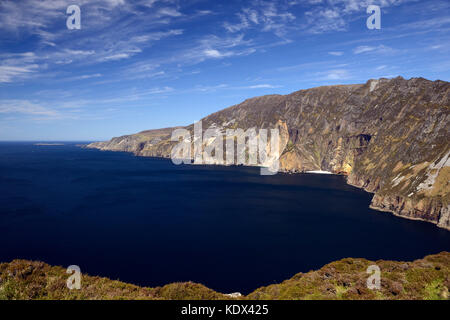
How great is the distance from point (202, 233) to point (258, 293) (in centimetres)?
4971

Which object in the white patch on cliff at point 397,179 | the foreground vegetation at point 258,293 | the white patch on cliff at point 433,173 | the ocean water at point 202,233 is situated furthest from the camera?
the white patch on cliff at point 397,179

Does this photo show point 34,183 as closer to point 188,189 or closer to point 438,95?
point 188,189

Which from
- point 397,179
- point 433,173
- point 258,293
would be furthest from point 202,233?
point 397,179

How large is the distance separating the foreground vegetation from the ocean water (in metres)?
25.1

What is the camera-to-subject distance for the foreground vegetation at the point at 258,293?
60.9ft

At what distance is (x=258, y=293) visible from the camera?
25.4 m

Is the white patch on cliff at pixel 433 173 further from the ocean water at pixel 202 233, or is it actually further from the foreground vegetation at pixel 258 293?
the foreground vegetation at pixel 258 293

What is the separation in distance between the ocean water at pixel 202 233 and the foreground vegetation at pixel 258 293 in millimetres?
25087

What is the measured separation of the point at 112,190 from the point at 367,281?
130 metres

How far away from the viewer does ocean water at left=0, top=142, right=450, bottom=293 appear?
5303cm

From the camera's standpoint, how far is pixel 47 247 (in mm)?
60875

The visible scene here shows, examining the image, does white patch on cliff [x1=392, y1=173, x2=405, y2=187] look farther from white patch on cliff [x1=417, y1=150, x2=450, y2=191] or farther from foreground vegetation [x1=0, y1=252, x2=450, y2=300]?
foreground vegetation [x1=0, y1=252, x2=450, y2=300]

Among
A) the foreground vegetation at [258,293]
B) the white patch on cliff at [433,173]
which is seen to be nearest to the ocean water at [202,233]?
the white patch on cliff at [433,173]

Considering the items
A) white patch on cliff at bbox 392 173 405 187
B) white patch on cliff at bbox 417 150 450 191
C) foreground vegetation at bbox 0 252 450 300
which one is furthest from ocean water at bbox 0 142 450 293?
foreground vegetation at bbox 0 252 450 300
